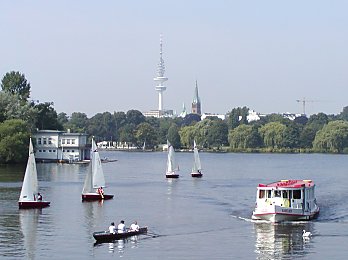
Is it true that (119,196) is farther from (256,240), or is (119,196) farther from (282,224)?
(256,240)

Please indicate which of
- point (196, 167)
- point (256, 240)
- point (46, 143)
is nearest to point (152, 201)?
point (256, 240)

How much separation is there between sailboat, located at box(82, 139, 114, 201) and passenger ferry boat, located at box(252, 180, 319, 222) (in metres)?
22.3

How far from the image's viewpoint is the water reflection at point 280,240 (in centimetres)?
5631

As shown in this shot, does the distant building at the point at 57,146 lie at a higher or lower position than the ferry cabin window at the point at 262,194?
higher

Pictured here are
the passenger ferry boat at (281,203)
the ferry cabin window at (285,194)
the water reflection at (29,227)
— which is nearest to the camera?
the water reflection at (29,227)

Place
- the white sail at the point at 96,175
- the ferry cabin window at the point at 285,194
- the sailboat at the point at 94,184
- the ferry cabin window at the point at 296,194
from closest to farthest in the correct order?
1. the ferry cabin window at the point at 285,194
2. the ferry cabin window at the point at 296,194
3. the sailboat at the point at 94,184
4. the white sail at the point at 96,175

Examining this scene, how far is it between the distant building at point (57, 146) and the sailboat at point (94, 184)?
282 ft

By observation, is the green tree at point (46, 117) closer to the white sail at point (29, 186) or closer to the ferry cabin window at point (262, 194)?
the white sail at point (29, 186)

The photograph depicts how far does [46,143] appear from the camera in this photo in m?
180

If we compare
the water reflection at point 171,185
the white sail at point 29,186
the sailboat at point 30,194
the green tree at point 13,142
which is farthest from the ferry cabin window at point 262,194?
the green tree at point 13,142

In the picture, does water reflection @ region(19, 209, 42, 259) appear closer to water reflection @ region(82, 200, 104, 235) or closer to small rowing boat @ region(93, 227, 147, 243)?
water reflection @ region(82, 200, 104, 235)

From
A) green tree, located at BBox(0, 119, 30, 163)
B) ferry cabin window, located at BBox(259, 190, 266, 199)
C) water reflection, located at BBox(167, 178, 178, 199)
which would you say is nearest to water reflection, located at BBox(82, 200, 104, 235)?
ferry cabin window, located at BBox(259, 190, 266, 199)

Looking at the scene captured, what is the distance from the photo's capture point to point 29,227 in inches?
2638

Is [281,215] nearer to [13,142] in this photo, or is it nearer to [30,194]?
[30,194]
